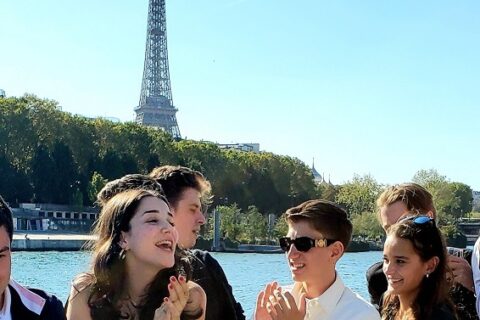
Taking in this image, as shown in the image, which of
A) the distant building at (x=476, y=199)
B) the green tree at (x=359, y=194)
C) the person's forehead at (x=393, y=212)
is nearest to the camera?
the person's forehead at (x=393, y=212)

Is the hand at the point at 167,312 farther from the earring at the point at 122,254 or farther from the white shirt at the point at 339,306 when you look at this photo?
the white shirt at the point at 339,306

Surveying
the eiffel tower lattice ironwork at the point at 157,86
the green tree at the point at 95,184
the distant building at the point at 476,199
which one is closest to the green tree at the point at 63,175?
the green tree at the point at 95,184

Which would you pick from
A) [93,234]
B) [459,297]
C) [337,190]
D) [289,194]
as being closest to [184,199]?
[93,234]

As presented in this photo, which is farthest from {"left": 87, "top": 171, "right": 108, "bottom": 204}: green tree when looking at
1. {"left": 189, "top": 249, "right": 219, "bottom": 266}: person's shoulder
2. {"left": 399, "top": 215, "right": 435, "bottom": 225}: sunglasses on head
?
{"left": 399, "top": 215, "right": 435, "bottom": 225}: sunglasses on head

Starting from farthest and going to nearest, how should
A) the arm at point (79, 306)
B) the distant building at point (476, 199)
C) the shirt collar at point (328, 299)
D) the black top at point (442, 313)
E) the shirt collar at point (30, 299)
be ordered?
the distant building at point (476, 199) < the black top at point (442, 313) < the shirt collar at point (328, 299) < the arm at point (79, 306) < the shirt collar at point (30, 299)

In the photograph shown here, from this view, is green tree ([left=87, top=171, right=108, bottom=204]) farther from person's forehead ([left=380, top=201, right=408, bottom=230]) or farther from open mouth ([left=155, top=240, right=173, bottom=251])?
open mouth ([left=155, top=240, right=173, bottom=251])

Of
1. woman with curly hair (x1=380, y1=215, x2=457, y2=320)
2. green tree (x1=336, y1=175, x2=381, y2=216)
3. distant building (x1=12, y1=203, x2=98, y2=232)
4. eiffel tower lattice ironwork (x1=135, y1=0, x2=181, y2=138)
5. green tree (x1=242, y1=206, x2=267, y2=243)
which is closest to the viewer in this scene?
woman with curly hair (x1=380, y1=215, x2=457, y2=320)

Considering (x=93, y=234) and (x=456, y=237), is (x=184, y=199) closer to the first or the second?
(x=93, y=234)

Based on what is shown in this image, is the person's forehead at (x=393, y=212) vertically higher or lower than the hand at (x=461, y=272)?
higher

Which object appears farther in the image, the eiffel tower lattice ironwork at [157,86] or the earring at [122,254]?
the eiffel tower lattice ironwork at [157,86]

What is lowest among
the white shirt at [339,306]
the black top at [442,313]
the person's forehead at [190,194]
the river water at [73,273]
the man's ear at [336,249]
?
the river water at [73,273]
